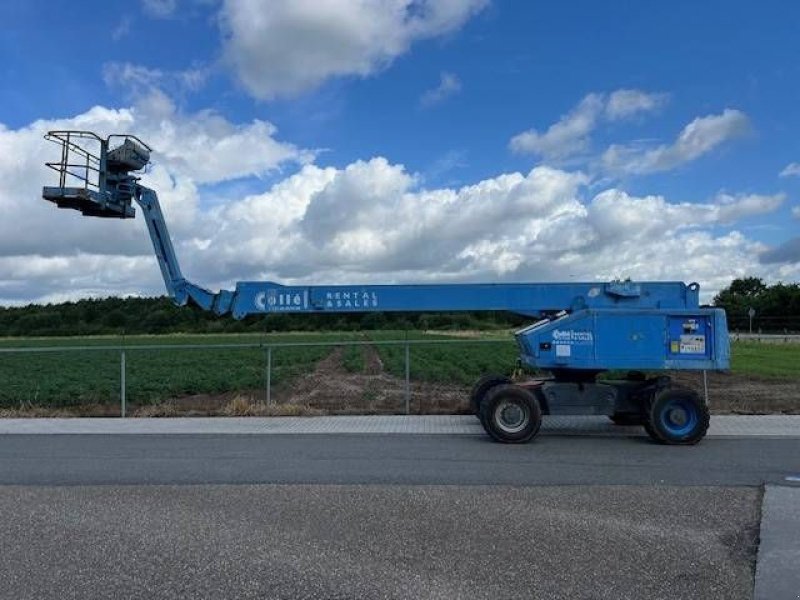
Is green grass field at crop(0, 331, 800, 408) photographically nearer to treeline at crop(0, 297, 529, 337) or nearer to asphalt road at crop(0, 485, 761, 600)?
treeline at crop(0, 297, 529, 337)

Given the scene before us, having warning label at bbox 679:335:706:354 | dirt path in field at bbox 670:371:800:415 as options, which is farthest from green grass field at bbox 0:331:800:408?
warning label at bbox 679:335:706:354

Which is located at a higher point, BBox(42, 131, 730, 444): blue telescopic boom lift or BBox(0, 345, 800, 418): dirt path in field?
BBox(42, 131, 730, 444): blue telescopic boom lift

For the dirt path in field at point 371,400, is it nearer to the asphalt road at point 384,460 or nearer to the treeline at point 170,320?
the treeline at point 170,320

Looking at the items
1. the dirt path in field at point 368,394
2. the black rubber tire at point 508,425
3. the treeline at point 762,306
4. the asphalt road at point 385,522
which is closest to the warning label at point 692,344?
the asphalt road at point 385,522

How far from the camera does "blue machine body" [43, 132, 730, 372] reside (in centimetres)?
1106

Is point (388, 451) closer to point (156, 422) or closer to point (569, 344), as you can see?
point (569, 344)

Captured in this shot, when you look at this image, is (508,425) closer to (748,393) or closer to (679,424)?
(679,424)

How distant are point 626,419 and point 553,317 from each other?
85.6 inches

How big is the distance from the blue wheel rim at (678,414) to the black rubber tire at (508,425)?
68.7 inches

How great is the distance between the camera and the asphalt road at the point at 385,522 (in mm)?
5141

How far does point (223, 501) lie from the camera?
7.29 m

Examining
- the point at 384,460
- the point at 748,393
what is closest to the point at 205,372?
the point at 748,393

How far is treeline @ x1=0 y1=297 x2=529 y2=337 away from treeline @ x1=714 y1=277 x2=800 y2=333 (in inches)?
1980

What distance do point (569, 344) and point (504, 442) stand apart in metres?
1.70
